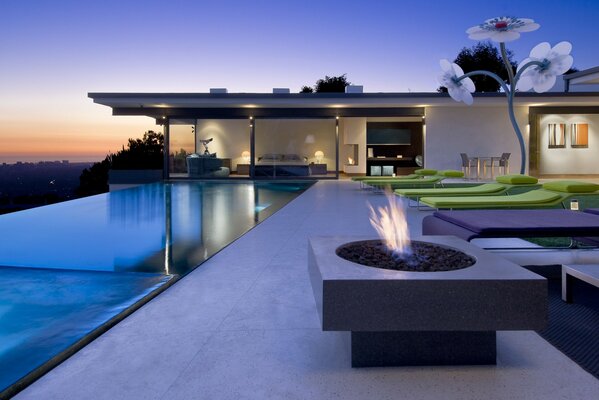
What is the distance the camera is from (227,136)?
776 inches

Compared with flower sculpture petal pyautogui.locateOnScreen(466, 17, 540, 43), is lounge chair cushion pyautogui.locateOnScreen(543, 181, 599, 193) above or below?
below

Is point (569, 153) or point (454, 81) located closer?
point (454, 81)

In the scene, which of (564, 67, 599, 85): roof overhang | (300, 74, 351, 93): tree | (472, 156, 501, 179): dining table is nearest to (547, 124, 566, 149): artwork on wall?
(472, 156, 501, 179): dining table

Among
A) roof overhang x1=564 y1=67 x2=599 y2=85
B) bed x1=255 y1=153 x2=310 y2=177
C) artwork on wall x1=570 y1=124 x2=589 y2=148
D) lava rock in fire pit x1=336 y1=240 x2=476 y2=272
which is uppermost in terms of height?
roof overhang x1=564 y1=67 x2=599 y2=85

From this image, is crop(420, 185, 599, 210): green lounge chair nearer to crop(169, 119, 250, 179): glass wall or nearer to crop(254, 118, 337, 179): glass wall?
crop(254, 118, 337, 179): glass wall

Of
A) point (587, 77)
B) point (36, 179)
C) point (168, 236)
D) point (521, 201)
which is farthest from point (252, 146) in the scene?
point (521, 201)

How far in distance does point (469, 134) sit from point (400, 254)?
680 inches

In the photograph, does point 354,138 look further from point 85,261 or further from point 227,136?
point 85,261

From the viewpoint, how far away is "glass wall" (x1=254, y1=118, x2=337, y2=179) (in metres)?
19.5

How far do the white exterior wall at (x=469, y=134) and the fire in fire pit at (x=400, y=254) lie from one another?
16244 millimetres

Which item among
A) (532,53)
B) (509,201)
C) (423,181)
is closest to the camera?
(509,201)

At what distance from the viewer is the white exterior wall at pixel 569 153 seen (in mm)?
18922

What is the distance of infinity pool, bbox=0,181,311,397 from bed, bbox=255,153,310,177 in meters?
9.08

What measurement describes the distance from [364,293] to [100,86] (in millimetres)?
22101
